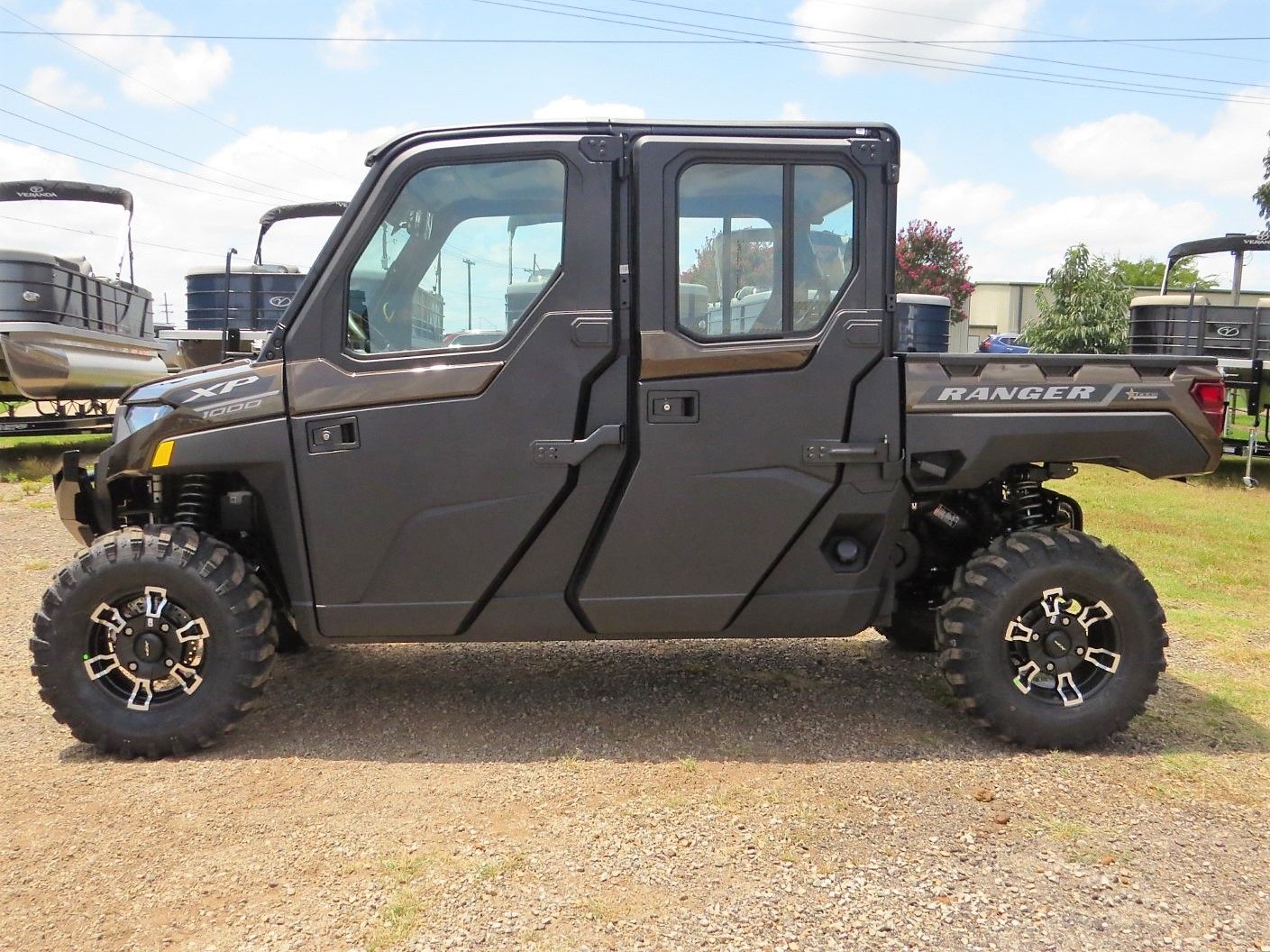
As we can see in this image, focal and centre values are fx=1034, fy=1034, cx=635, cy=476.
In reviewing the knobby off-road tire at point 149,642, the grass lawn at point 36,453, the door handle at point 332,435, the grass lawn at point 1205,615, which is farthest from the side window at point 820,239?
the grass lawn at point 36,453

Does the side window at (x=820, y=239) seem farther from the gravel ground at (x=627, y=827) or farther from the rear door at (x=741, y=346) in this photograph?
the gravel ground at (x=627, y=827)

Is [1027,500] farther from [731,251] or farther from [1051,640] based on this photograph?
[731,251]

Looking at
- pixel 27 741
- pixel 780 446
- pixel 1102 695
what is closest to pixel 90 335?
pixel 27 741

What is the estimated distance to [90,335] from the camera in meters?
11.8

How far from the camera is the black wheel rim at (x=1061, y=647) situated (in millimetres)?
4309

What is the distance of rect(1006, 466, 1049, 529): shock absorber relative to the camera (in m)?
4.67

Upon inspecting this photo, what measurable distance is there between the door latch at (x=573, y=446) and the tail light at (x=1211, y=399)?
248 cm

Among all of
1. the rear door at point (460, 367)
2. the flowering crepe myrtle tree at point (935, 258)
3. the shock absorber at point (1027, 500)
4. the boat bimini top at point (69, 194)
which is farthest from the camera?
the flowering crepe myrtle tree at point (935, 258)

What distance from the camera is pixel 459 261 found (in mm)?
4191

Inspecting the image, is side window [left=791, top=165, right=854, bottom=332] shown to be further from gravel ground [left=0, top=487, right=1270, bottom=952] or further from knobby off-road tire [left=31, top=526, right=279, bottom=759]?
knobby off-road tire [left=31, top=526, right=279, bottom=759]

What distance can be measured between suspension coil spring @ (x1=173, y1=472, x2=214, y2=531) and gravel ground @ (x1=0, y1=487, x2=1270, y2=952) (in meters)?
0.95

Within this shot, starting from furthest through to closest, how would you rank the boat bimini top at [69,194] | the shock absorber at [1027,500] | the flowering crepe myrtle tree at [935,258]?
the flowering crepe myrtle tree at [935,258] < the boat bimini top at [69,194] < the shock absorber at [1027,500]

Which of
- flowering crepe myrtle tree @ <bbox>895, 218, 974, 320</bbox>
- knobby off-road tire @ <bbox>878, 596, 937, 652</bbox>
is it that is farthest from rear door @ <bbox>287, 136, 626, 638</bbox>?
flowering crepe myrtle tree @ <bbox>895, 218, 974, 320</bbox>

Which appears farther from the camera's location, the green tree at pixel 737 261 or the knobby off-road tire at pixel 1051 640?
the knobby off-road tire at pixel 1051 640
